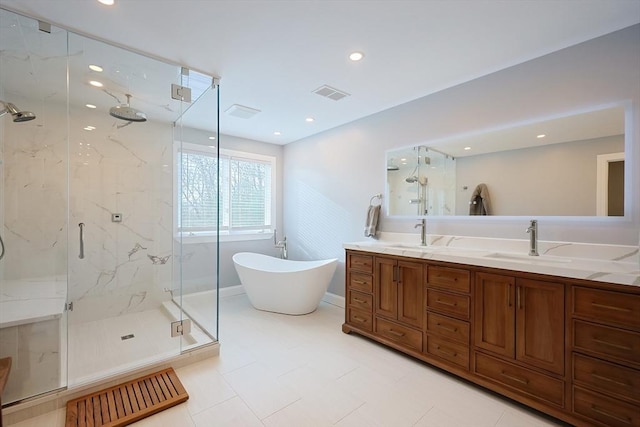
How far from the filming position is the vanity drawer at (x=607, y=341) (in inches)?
58.6

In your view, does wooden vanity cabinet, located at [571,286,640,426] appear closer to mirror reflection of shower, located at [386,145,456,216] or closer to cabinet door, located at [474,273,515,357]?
cabinet door, located at [474,273,515,357]

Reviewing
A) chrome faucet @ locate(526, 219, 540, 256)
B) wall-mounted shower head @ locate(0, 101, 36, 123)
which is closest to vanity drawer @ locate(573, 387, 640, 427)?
chrome faucet @ locate(526, 219, 540, 256)

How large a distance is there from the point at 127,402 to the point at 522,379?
2.62 m

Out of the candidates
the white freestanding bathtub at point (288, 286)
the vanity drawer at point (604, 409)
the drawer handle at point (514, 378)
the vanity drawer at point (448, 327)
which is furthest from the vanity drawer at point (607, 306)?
the white freestanding bathtub at point (288, 286)

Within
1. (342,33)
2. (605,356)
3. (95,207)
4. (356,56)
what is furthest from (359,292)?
(95,207)

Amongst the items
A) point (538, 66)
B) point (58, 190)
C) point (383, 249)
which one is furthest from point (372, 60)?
point (58, 190)

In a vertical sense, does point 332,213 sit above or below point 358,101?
below

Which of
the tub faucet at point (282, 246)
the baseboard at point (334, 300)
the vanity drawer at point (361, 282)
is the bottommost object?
the baseboard at point (334, 300)

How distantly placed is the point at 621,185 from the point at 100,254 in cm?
476

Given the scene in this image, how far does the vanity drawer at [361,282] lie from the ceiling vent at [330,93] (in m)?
1.88

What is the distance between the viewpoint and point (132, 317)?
3.26 meters

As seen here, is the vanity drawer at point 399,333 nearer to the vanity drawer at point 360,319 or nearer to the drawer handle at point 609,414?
the vanity drawer at point 360,319

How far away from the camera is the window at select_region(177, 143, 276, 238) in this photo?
10.6ft

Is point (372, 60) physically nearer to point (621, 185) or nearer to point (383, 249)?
point (383, 249)
